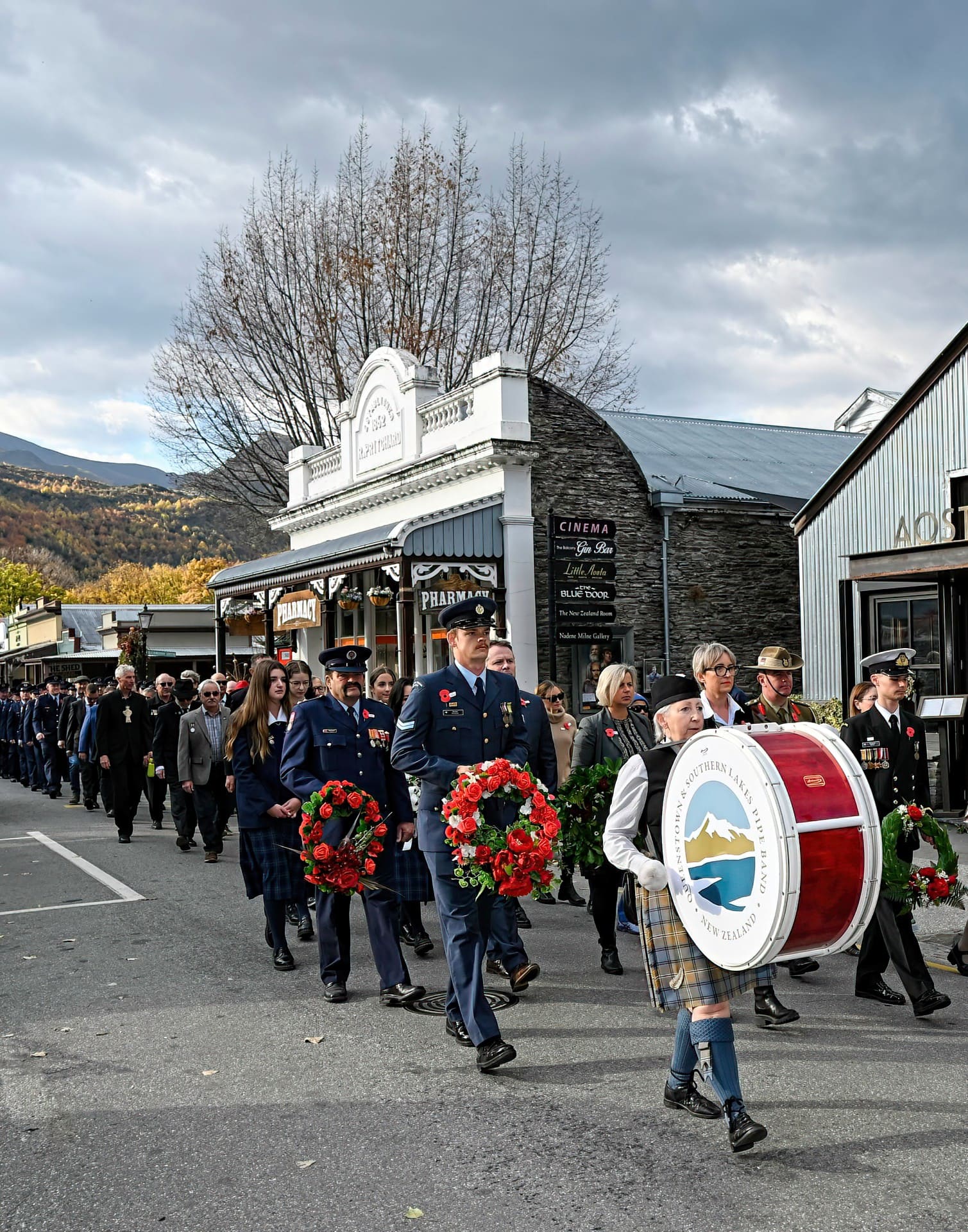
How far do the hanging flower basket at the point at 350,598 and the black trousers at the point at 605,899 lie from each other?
49.8 ft

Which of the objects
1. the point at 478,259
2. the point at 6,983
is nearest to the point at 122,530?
the point at 478,259

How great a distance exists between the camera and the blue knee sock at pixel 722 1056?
4.39m

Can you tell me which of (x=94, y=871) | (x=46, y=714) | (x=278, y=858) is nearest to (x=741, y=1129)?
(x=278, y=858)

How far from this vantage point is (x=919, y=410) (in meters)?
14.4

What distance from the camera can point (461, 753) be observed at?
6133 mm

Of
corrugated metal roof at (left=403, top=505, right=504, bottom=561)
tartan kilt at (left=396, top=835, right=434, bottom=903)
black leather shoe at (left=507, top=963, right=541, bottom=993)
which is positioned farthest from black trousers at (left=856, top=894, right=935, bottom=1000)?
corrugated metal roof at (left=403, top=505, right=504, bottom=561)

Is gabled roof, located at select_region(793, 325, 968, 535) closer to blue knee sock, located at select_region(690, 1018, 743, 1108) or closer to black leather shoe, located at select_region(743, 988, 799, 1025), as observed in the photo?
black leather shoe, located at select_region(743, 988, 799, 1025)

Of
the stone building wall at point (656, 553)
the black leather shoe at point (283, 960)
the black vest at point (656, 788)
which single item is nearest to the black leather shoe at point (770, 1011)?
the black vest at point (656, 788)

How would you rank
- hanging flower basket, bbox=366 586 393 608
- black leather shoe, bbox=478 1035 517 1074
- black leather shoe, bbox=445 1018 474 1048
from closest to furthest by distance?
black leather shoe, bbox=478 1035 517 1074 < black leather shoe, bbox=445 1018 474 1048 < hanging flower basket, bbox=366 586 393 608

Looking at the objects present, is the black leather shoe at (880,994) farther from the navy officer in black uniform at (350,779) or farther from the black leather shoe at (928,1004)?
the navy officer in black uniform at (350,779)

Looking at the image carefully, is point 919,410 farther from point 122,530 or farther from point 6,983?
point 122,530

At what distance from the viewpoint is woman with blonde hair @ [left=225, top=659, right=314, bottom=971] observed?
785 cm

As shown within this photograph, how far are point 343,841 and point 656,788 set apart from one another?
238cm

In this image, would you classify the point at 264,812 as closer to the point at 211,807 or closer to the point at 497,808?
the point at 497,808
